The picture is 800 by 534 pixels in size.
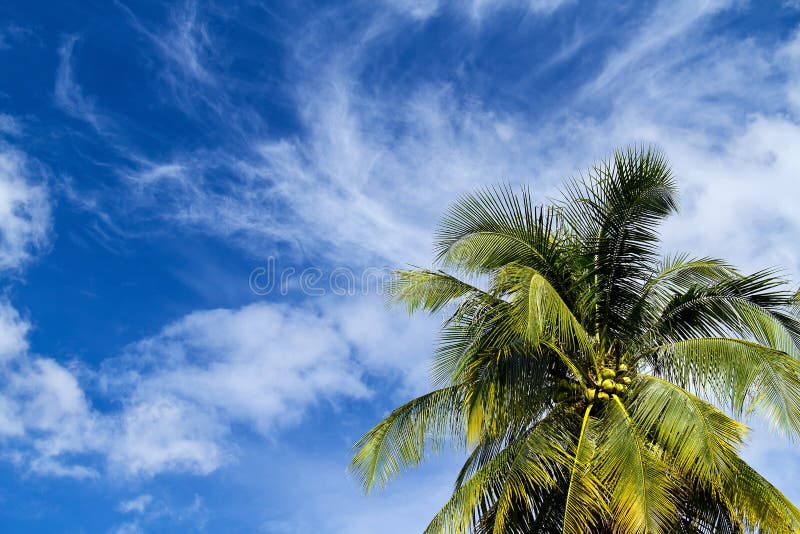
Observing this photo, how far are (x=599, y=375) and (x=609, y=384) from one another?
22 cm

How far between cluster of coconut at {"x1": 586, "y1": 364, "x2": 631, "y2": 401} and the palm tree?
20 mm

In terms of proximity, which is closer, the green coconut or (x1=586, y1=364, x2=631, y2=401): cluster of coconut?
(x1=586, y1=364, x2=631, y2=401): cluster of coconut

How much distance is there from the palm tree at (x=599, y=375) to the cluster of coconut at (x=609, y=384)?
20 mm

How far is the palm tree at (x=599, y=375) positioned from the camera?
10406mm

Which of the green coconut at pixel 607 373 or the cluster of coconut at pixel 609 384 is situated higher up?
the green coconut at pixel 607 373

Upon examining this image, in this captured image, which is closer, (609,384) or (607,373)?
(609,384)

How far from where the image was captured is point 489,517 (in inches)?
448

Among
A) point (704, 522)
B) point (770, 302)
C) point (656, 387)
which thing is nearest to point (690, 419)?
point (656, 387)

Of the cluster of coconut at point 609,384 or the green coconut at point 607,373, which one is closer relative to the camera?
the cluster of coconut at point 609,384

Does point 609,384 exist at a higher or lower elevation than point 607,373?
lower

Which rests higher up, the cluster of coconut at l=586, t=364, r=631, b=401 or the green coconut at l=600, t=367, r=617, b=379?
the green coconut at l=600, t=367, r=617, b=379

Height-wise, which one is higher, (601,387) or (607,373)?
(607,373)

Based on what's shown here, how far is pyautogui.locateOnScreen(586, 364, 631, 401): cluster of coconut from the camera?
11641 mm

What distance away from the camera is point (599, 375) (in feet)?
38.7
